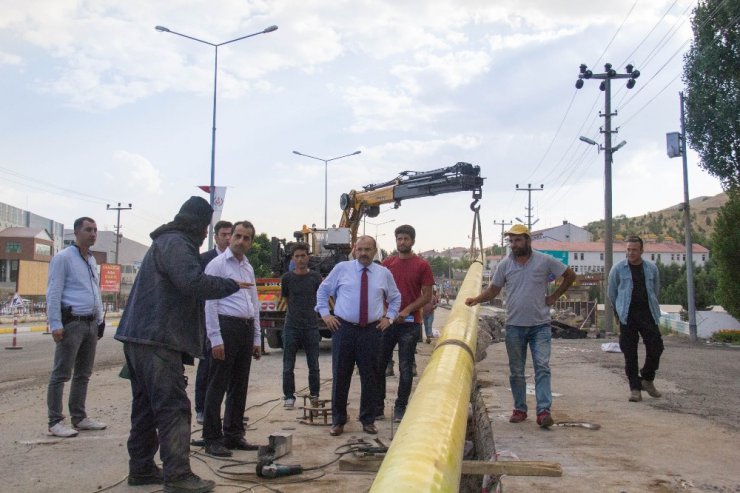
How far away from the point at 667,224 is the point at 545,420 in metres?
136

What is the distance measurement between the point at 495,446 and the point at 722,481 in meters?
1.60

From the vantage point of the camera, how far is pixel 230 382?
560 cm

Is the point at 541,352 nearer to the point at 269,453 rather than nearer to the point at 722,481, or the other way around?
the point at 722,481

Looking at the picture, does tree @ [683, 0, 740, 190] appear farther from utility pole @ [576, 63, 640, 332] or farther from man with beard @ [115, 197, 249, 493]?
man with beard @ [115, 197, 249, 493]

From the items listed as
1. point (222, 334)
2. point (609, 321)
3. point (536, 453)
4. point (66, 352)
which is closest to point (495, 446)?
point (536, 453)

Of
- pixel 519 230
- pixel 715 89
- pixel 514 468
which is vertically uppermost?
pixel 715 89

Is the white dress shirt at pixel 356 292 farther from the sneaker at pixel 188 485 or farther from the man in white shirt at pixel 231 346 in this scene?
the sneaker at pixel 188 485

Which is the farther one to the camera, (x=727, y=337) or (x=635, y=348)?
(x=727, y=337)

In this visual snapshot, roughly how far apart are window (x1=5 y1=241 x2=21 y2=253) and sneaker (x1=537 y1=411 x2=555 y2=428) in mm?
66633

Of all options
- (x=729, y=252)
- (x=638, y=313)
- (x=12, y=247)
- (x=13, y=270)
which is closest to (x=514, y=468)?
(x=638, y=313)

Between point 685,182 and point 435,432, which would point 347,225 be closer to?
point 685,182

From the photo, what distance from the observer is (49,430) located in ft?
19.2

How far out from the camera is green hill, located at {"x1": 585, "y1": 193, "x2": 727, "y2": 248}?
11275 cm

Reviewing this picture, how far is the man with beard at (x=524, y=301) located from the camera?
6215mm
